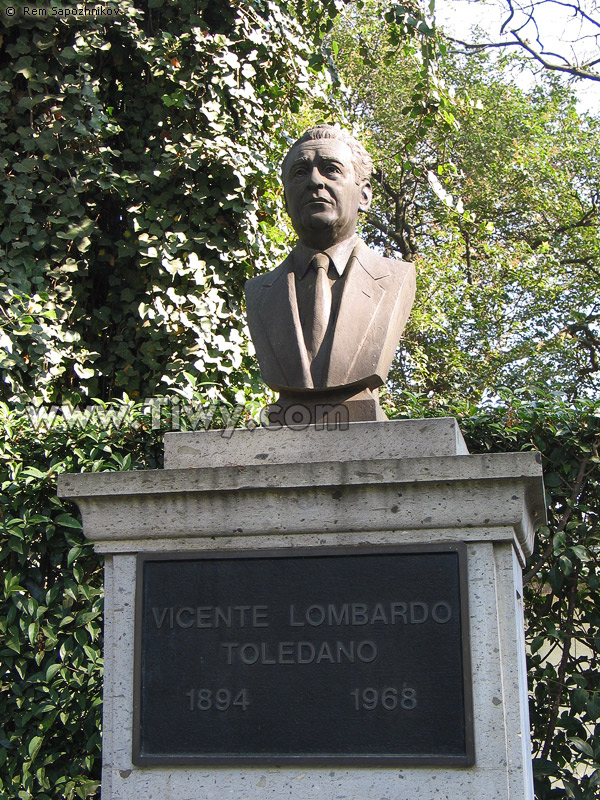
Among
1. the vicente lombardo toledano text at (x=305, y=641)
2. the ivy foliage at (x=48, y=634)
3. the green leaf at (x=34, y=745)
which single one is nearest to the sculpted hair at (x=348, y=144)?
the vicente lombardo toledano text at (x=305, y=641)

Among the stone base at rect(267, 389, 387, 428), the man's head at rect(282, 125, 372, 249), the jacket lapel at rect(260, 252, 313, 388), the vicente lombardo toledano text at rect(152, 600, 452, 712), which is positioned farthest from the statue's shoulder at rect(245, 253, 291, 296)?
the vicente lombardo toledano text at rect(152, 600, 452, 712)

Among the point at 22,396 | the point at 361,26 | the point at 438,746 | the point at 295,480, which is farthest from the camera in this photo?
the point at 361,26

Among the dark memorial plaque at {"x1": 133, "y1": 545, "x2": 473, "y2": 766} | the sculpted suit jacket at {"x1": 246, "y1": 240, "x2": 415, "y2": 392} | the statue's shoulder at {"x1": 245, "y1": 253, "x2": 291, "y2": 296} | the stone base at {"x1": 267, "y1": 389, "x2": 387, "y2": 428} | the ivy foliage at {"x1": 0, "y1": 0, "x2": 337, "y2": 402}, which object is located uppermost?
the ivy foliage at {"x1": 0, "y1": 0, "x2": 337, "y2": 402}

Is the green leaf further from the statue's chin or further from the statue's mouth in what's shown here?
the statue's mouth

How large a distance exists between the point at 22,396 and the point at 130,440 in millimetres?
1667

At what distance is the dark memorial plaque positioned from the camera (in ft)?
11.4

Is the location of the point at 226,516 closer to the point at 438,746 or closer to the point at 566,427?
the point at 438,746

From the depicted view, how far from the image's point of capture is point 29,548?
544 centimetres

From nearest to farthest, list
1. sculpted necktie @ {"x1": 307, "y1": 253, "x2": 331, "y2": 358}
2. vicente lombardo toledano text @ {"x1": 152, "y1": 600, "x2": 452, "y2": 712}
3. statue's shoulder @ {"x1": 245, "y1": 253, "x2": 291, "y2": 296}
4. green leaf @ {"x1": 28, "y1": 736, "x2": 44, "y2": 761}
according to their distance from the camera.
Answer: vicente lombardo toledano text @ {"x1": 152, "y1": 600, "x2": 452, "y2": 712}, sculpted necktie @ {"x1": 307, "y1": 253, "x2": 331, "y2": 358}, statue's shoulder @ {"x1": 245, "y1": 253, "x2": 291, "y2": 296}, green leaf @ {"x1": 28, "y1": 736, "x2": 44, "y2": 761}

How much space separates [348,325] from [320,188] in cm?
63

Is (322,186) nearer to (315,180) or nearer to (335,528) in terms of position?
(315,180)

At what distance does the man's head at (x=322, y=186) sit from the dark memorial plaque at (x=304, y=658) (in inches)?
60.0

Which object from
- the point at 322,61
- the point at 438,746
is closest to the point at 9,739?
the point at 438,746

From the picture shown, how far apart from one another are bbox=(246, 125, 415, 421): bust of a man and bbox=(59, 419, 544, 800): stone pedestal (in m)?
0.34
